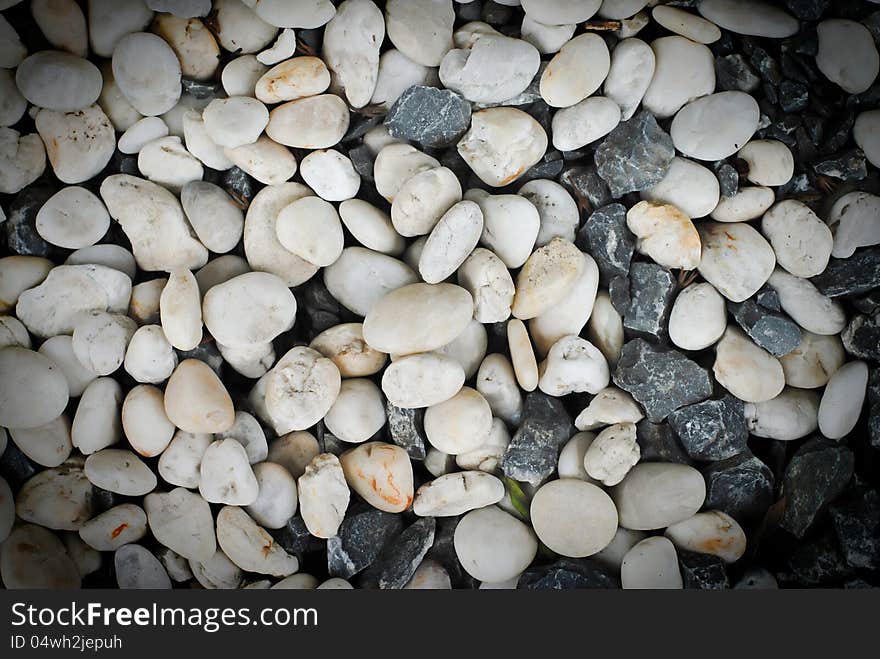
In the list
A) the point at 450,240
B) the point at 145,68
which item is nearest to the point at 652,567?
the point at 450,240

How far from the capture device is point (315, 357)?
19.0 inches

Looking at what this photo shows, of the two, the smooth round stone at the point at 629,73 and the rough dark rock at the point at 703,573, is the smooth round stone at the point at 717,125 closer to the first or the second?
the smooth round stone at the point at 629,73

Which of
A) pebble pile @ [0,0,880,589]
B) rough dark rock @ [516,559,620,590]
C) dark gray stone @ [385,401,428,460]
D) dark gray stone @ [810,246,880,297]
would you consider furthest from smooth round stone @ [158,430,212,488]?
dark gray stone @ [810,246,880,297]

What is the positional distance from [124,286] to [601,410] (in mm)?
326

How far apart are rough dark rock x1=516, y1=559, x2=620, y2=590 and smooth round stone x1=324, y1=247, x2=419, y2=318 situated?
0.66 feet

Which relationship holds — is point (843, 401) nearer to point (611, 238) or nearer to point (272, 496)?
point (611, 238)

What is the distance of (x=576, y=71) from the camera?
0.49m

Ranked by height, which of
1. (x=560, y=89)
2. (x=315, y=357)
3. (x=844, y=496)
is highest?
(x=560, y=89)

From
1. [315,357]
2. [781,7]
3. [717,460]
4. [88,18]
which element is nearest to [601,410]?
[717,460]

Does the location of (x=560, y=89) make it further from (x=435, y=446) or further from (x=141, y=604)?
(x=141, y=604)

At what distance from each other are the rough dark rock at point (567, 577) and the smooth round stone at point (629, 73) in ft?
0.99

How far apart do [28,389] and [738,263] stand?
469 mm

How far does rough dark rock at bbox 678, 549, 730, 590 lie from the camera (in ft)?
1.53

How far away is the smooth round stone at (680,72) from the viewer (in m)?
0.50
